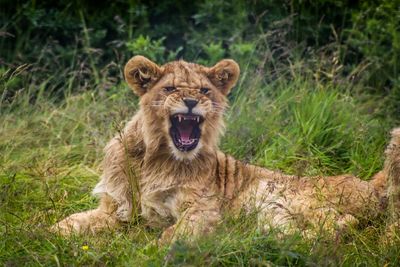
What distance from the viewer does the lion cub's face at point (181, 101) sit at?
561cm

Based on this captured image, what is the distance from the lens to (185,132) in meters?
5.77

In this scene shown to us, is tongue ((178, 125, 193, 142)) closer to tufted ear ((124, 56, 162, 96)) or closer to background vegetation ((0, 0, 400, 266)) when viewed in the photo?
tufted ear ((124, 56, 162, 96))

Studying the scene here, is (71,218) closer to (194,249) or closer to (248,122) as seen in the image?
(194,249)

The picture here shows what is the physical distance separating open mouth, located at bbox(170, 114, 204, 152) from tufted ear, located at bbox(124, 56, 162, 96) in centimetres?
34

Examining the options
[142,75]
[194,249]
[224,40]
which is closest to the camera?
[194,249]

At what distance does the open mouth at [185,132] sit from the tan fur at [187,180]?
4 cm

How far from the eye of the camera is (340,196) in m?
5.44

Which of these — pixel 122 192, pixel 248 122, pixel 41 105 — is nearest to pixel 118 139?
pixel 122 192

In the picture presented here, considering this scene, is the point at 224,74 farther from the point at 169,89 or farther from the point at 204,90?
the point at 169,89

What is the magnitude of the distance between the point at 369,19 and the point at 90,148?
10.6ft

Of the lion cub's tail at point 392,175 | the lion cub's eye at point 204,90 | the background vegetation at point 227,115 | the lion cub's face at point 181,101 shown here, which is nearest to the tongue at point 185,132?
the lion cub's face at point 181,101

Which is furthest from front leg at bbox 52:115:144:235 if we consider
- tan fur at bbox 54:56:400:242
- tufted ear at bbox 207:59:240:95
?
tufted ear at bbox 207:59:240:95

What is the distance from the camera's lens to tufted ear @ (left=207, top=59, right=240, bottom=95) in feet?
19.4

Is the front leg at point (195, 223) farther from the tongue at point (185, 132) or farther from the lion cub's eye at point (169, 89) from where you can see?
the lion cub's eye at point (169, 89)
